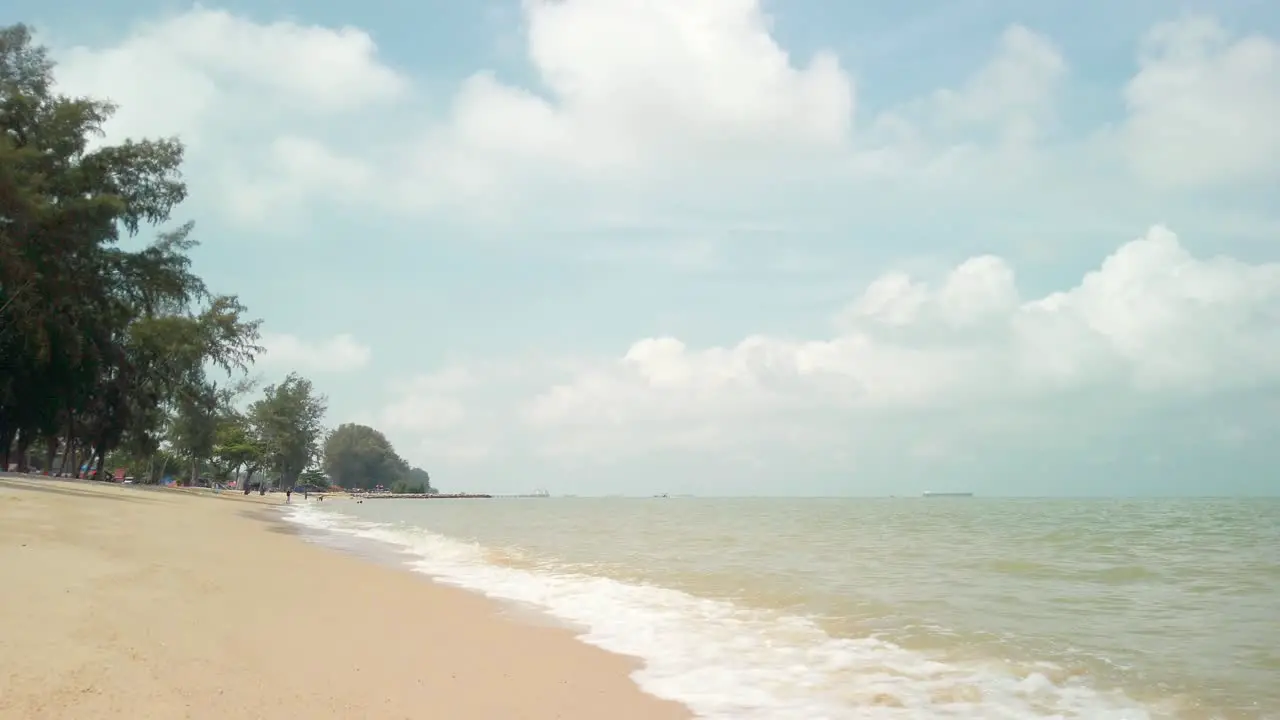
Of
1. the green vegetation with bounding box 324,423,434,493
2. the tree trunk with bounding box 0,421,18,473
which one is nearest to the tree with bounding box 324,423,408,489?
the green vegetation with bounding box 324,423,434,493

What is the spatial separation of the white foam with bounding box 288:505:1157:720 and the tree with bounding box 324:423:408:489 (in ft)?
459

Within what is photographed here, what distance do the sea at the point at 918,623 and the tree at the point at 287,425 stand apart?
229 ft

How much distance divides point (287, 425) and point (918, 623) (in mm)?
85467

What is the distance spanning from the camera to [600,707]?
233 inches

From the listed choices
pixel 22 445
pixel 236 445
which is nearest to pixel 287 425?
pixel 236 445

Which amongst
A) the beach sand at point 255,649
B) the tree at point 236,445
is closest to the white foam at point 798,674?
the beach sand at point 255,649

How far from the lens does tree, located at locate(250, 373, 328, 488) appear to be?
84.6m

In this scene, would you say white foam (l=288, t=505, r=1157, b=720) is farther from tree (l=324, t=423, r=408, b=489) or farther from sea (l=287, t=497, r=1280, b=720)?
tree (l=324, t=423, r=408, b=489)

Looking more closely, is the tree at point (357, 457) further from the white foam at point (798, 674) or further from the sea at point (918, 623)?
the white foam at point (798, 674)

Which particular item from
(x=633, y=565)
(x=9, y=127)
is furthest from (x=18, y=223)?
(x=633, y=565)

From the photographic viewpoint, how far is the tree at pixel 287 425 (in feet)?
278

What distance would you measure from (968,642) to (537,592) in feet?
20.4

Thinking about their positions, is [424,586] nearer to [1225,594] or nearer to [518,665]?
[518,665]

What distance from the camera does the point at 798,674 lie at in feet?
23.9
